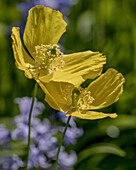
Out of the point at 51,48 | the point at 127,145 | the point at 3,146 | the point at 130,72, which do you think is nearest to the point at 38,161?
the point at 3,146

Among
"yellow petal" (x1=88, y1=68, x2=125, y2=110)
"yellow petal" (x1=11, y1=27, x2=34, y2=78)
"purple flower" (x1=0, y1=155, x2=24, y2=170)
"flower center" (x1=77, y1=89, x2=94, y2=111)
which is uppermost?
"yellow petal" (x1=11, y1=27, x2=34, y2=78)

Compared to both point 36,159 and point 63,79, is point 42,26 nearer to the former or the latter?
point 63,79

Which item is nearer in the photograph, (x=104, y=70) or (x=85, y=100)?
(x=85, y=100)

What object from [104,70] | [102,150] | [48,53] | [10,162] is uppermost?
[48,53]

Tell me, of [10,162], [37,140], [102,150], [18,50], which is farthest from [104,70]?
[18,50]

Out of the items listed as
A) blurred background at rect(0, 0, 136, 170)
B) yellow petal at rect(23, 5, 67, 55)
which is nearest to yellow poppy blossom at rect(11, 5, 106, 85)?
yellow petal at rect(23, 5, 67, 55)

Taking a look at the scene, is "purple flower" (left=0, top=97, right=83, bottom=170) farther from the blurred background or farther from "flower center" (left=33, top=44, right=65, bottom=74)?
"flower center" (left=33, top=44, right=65, bottom=74)
